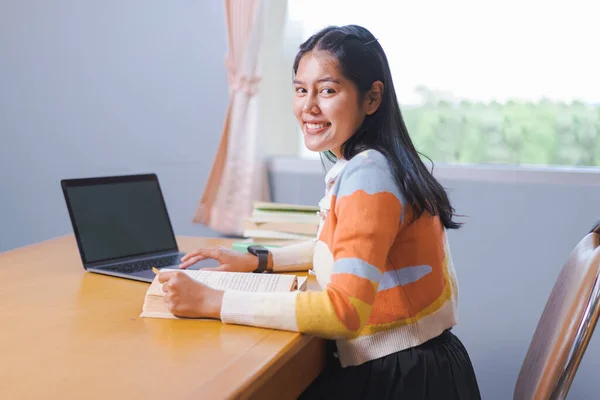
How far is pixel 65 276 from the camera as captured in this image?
1535mm

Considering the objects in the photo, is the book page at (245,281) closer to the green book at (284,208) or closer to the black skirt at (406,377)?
the black skirt at (406,377)

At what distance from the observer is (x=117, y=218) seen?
172 cm

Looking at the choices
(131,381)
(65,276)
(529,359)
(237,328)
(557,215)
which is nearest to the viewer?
(131,381)

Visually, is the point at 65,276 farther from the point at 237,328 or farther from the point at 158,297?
the point at 237,328

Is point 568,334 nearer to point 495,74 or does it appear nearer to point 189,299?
point 189,299

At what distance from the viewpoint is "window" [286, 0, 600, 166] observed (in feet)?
7.27

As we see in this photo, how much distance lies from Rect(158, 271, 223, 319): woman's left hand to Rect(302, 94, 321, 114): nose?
41 centimetres

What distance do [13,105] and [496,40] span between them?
7.07ft

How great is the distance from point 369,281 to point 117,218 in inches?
32.7

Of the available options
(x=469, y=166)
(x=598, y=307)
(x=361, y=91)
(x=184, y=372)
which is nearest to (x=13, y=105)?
(x=469, y=166)

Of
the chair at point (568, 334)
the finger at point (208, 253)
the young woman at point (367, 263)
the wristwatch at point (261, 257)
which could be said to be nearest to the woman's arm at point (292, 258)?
the wristwatch at point (261, 257)

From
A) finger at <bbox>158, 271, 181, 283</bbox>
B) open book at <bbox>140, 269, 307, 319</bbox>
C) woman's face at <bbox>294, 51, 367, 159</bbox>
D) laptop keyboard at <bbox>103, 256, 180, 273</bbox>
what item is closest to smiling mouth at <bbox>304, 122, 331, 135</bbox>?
woman's face at <bbox>294, 51, 367, 159</bbox>

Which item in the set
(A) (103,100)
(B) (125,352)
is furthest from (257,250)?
(A) (103,100)

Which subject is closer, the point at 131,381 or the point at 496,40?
Result: the point at 131,381
